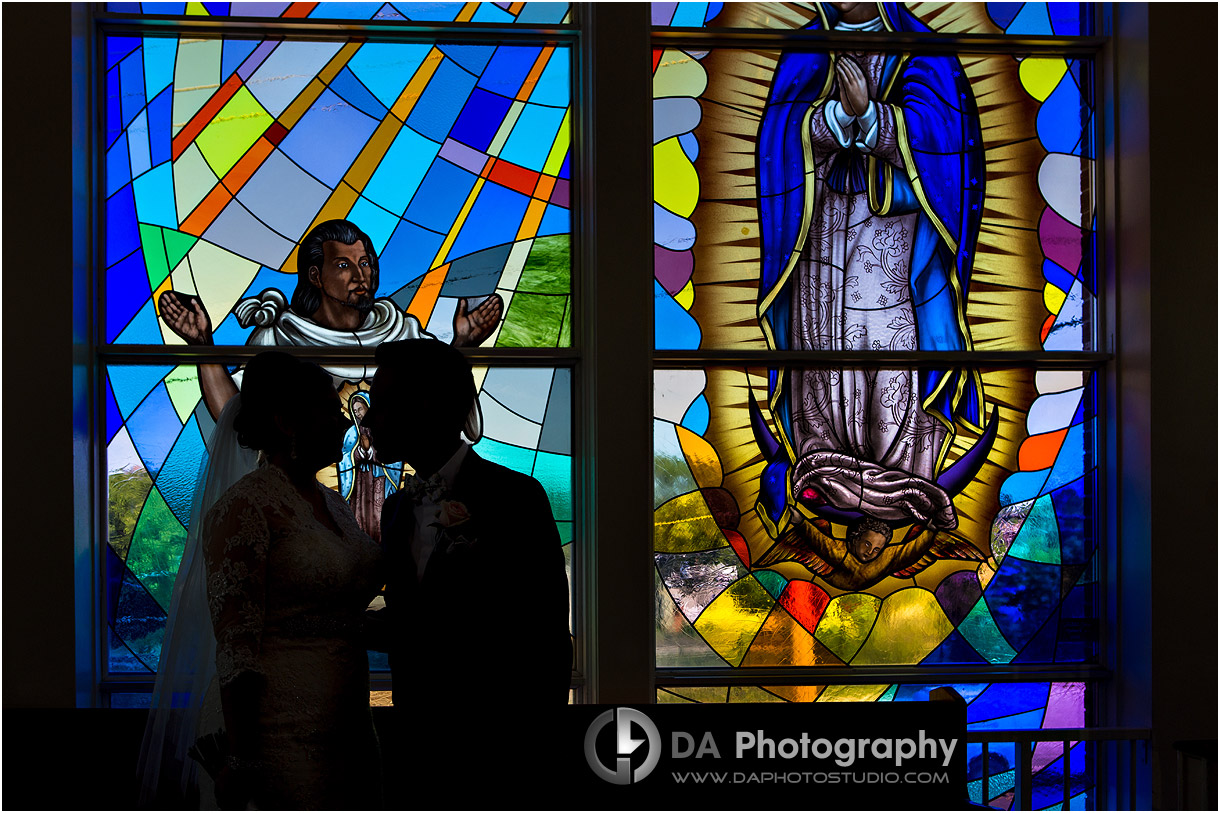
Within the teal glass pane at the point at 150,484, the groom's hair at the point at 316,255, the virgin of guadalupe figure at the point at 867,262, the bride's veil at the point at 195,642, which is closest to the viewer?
the bride's veil at the point at 195,642

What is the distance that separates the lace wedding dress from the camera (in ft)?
6.03

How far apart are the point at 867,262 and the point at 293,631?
222 centimetres

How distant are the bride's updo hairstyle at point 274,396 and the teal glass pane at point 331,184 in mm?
916

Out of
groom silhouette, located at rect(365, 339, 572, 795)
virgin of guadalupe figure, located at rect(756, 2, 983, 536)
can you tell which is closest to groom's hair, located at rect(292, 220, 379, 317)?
groom silhouette, located at rect(365, 339, 572, 795)

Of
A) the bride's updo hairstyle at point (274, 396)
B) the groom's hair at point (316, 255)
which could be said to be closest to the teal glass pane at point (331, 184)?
the groom's hair at point (316, 255)

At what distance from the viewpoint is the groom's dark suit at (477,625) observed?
1930 mm

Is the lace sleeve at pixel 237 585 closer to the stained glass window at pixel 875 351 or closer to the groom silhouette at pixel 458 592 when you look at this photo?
the groom silhouette at pixel 458 592

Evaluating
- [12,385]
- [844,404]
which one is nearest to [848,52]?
[844,404]

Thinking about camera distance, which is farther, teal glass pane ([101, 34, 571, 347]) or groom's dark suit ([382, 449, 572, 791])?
teal glass pane ([101, 34, 571, 347])

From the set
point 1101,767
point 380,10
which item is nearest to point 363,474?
point 380,10

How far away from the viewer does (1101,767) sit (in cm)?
298

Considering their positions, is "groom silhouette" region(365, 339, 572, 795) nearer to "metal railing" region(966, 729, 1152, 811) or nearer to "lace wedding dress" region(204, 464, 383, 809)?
"lace wedding dress" region(204, 464, 383, 809)

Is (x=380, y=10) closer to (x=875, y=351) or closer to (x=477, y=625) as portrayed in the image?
(x=875, y=351)

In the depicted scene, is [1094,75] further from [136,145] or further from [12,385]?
[12,385]
